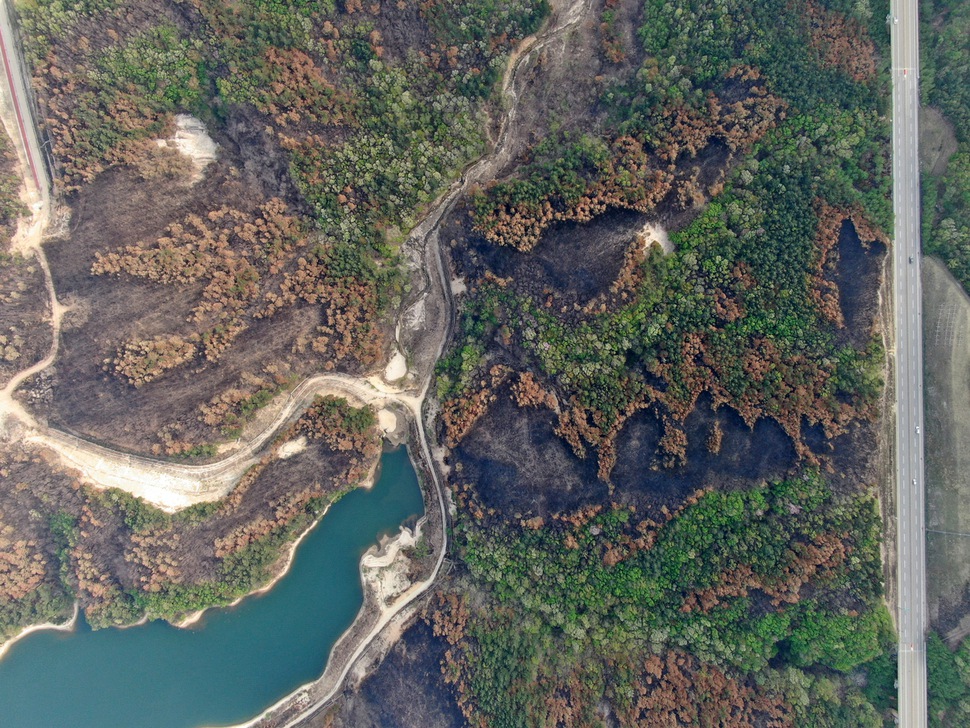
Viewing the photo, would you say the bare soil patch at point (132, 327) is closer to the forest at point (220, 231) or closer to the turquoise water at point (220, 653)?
the forest at point (220, 231)

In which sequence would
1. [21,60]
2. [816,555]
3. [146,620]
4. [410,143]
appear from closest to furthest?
[816,555]
[21,60]
[410,143]
[146,620]

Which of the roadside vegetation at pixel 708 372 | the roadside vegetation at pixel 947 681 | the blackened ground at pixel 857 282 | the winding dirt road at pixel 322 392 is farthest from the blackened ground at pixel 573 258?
the roadside vegetation at pixel 947 681

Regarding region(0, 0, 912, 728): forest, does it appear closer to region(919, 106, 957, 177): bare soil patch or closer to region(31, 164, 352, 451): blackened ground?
region(31, 164, 352, 451): blackened ground

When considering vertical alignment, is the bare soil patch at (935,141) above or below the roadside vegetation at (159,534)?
above

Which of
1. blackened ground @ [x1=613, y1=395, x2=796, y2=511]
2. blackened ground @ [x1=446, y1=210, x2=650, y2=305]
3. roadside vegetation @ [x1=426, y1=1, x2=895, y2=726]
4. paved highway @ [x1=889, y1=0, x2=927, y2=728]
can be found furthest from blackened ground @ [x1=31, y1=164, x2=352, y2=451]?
paved highway @ [x1=889, y1=0, x2=927, y2=728]

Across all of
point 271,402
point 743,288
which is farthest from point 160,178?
point 743,288

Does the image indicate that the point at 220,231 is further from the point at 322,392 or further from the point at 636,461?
the point at 636,461

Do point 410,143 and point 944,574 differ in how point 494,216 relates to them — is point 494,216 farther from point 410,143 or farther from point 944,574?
point 944,574
